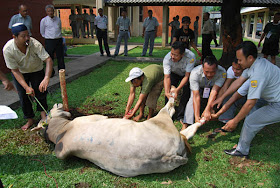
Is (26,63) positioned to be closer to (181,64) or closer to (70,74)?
(181,64)

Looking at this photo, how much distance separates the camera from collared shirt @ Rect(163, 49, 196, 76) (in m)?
4.17

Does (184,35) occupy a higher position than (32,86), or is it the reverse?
(184,35)

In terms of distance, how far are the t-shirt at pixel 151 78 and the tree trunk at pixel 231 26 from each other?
2.41m

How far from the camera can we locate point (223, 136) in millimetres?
3848

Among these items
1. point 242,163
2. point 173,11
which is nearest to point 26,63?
point 242,163

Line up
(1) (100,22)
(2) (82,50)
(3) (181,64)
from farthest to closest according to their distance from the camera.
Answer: (2) (82,50) → (1) (100,22) → (3) (181,64)

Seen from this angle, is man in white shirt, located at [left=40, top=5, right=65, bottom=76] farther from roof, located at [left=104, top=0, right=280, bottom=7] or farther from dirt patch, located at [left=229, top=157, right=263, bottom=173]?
roof, located at [left=104, top=0, right=280, bottom=7]

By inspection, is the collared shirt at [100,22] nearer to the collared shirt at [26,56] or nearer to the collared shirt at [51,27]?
the collared shirt at [51,27]

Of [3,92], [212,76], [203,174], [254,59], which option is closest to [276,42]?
[212,76]

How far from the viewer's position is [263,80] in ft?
9.02

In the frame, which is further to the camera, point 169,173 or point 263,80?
point 169,173

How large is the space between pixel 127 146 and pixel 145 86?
156cm

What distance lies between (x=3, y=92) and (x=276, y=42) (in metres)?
8.52

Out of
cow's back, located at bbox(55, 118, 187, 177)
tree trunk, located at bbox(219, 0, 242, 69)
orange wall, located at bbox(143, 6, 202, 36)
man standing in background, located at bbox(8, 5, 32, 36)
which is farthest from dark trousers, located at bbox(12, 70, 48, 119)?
orange wall, located at bbox(143, 6, 202, 36)
